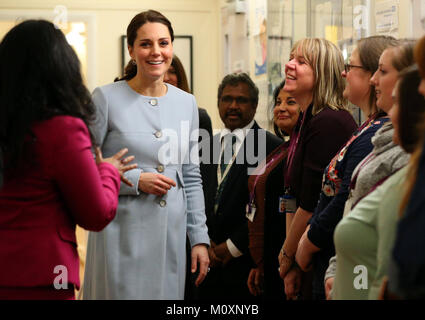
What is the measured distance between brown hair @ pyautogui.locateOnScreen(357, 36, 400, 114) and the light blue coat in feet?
2.06

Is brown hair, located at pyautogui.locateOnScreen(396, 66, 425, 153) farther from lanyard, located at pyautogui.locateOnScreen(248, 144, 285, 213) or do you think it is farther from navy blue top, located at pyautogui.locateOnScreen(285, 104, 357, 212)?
lanyard, located at pyautogui.locateOnScreen(248, 144, 285, 213)

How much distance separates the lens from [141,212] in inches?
81.2

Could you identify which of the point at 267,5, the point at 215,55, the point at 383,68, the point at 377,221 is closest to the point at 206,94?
the point at 215,55

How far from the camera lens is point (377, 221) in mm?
1462

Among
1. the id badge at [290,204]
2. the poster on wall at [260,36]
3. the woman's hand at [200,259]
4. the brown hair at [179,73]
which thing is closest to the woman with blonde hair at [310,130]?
the id badge at [290,204]

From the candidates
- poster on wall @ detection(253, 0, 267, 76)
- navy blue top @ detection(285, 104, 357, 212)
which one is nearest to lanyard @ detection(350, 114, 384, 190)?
navy blue top @ detection(285, 104, 357, 212)

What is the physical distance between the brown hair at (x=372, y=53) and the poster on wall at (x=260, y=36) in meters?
2.32

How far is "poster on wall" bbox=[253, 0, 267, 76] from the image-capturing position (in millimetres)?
4455

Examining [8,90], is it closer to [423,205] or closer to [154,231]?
[154,231]

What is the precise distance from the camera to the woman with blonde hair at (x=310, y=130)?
2.24 m

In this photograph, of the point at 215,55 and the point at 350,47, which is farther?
the point at 215,55

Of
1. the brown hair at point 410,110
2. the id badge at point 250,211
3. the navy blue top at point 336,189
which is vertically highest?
the brown hair at point 410,110

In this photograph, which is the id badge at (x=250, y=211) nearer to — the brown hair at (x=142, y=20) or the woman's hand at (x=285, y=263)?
the woman's hand at (x=285, y=263)

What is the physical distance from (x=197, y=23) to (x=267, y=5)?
5.52ft
